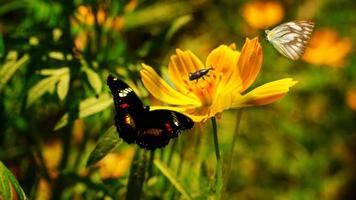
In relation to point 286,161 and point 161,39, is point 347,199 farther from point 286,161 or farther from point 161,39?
point 161,39

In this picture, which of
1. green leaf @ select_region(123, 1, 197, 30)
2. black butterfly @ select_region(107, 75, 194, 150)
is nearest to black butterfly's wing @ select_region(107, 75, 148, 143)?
black butterfly @ select_region(107, 75, 194, 150)

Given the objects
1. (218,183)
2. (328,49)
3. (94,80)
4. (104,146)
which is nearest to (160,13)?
(328,49)

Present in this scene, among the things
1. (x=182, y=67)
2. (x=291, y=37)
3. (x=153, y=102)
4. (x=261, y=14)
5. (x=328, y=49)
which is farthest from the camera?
(x=261, y=14)

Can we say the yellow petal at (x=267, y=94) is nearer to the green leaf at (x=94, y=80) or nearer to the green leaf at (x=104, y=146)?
the green leaf at (x=104, y=146)

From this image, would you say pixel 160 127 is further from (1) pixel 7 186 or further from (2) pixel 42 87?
(2) pixel 42 87

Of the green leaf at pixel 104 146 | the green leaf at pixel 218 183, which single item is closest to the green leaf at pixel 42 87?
the green leaf at pixel 104 146
